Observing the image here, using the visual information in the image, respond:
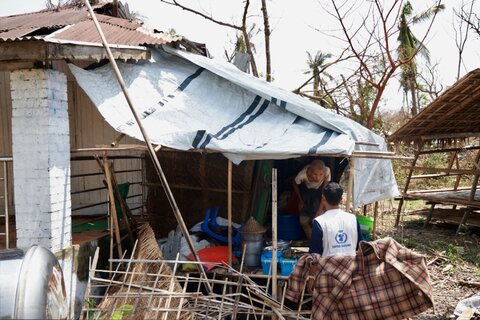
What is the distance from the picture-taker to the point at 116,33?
20.5 feet

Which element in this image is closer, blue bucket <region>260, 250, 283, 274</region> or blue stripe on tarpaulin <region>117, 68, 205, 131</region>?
blue stripe on tarpaulin <region>117, 68, 205, 131</region>

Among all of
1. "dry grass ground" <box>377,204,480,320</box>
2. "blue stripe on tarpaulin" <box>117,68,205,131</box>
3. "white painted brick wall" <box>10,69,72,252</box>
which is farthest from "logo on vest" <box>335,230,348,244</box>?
"white painted brick wall" <box>10,69,72,252</box>

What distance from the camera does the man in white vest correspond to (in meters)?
4.04

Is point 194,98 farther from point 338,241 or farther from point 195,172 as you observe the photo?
point 338,241

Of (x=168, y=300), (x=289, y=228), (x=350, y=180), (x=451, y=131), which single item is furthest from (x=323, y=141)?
(x=451, y=131)

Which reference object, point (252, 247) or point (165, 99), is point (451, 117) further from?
point (165, 99)

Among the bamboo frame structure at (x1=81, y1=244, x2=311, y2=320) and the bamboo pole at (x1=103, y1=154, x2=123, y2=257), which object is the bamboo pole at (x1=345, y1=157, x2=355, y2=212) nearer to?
the bamboo frame structure at (x1=81, y1=244, x2=311, y2=320)

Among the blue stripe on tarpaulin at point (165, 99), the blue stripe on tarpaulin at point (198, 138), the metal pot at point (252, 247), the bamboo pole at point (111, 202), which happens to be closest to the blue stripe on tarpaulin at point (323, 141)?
the blue stripe on tarpaulin at point (198, 138)

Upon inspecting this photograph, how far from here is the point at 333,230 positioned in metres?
4.04

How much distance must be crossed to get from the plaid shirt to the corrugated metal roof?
12.4 feet

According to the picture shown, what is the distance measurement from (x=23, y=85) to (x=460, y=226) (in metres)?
9.63

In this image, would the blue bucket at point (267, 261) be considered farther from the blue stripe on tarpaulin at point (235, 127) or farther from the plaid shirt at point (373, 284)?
the blue stripe on tarpaulin at point (235, 127)

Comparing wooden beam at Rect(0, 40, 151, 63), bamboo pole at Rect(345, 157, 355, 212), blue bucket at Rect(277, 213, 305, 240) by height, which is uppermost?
wooden beam at Rect(0, 40, 151, 63)

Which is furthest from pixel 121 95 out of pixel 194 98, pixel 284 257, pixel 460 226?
pixel 460 226
